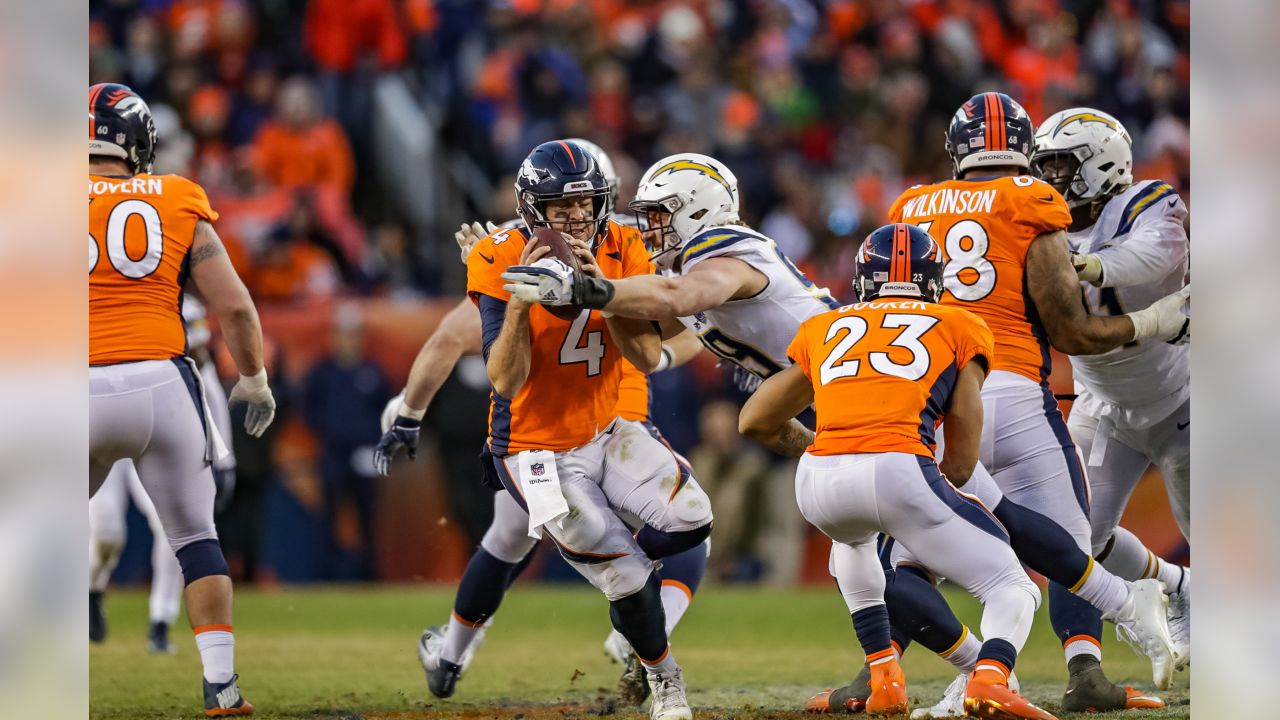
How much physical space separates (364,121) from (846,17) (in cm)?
500

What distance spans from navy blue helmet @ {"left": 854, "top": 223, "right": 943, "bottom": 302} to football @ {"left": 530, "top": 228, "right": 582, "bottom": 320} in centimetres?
95

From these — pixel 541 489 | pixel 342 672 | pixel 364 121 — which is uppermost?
pixel 364 121

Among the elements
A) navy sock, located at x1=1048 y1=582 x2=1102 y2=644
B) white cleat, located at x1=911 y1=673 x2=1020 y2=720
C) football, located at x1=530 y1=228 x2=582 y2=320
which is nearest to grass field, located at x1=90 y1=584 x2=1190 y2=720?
navy sock, located at x1=1048 y1=582 x2=1102 y2=644

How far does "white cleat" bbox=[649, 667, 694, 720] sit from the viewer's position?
5004 millimetres

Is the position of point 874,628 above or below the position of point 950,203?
below

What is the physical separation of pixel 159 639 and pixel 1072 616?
196 inches

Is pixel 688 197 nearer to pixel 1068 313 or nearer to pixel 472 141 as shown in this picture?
pixel 1068 313

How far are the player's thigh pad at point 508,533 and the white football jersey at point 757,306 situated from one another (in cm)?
110

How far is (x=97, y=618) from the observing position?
8195 millimetres

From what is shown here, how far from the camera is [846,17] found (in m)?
14.6

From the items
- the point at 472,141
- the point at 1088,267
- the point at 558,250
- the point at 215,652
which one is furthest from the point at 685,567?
the point at 472,141

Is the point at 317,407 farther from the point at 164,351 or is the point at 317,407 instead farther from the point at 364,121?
the point at 164,351

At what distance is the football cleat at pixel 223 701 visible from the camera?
5.34 metres
